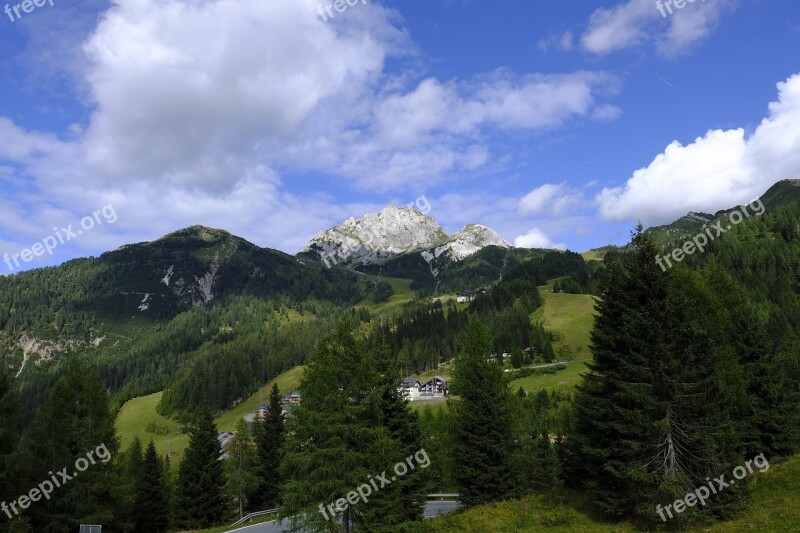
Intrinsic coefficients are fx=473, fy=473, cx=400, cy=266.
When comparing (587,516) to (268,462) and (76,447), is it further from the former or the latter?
(268,462)

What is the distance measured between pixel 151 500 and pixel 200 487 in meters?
9.00

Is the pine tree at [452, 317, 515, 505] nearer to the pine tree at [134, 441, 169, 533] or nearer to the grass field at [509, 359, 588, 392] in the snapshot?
the pine tree at [134, 441, 169, 533]

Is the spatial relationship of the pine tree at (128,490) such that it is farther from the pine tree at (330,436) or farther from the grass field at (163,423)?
the grass field at (163,423)

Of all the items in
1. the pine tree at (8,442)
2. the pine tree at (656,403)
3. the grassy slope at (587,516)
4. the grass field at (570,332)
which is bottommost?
the grassy slope at (587,516)

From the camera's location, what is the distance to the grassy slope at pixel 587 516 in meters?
21.9

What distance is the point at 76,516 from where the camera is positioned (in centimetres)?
3181

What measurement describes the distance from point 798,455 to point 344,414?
29577 mm

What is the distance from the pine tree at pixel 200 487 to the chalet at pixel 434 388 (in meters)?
111

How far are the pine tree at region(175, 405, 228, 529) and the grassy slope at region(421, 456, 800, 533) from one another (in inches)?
1033

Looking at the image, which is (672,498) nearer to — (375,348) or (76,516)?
(375,348)

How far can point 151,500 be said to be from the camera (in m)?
52.2

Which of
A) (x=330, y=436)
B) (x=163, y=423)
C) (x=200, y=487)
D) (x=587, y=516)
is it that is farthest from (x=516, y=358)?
(x=330, y=436)

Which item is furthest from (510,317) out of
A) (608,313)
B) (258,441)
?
(608,313)

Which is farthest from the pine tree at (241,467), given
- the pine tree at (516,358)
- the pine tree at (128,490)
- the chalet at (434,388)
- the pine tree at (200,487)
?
the pine tree at (516,358)
